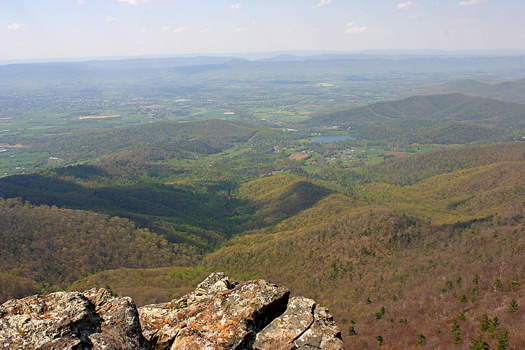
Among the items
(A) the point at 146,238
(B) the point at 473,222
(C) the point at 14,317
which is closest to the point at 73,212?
(A) the point at 146,238

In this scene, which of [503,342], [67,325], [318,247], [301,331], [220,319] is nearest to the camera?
[67,325]

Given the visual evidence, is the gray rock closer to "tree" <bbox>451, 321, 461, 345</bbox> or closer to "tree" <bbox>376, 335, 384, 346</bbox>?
"tree" <bbox>451, 321, 461, 345</bbox>

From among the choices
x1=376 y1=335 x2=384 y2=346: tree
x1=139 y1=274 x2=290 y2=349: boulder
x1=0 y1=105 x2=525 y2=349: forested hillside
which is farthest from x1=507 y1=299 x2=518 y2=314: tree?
x1=139 y1=274 x2=290 y2=349: boulder

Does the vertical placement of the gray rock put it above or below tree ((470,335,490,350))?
above

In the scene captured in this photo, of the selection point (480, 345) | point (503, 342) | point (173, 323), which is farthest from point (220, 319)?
point (480, 345)

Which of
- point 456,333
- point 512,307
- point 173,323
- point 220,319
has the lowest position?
point 456,333

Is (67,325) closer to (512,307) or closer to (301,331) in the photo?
(301,331)

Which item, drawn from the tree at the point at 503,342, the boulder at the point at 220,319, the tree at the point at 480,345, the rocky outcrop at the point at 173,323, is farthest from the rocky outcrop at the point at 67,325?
the tree at the point at 480,345

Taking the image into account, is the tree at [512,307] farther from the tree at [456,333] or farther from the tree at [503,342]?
the tree at [503,342]

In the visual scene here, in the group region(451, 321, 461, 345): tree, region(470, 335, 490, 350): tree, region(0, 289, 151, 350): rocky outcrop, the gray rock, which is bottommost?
region(451, 321, 461, 345): tree

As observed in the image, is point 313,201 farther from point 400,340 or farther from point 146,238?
point 400,340
